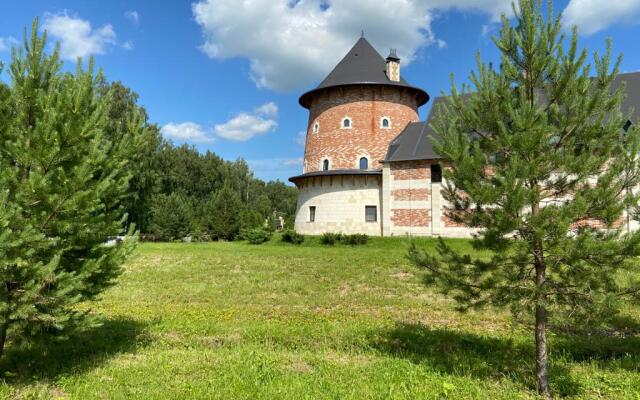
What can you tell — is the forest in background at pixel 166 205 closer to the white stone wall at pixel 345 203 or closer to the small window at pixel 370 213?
the white stone wall at pixel 345 203

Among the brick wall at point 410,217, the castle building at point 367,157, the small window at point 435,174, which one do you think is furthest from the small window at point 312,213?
the small window at point 435,174

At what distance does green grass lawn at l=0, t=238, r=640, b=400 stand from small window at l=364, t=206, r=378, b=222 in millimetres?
15642

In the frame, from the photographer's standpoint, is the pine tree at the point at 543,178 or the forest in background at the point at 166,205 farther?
the forest in background at the point at 166,205

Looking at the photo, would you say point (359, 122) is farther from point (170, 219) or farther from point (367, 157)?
point (170, 219)

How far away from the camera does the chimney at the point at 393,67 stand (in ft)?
95.0

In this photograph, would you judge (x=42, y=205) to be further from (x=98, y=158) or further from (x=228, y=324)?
(x=228, y=324)

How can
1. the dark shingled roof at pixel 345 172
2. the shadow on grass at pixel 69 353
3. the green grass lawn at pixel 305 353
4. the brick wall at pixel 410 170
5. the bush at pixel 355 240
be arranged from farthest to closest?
the dark shingled roof at pixel 345 172, the brick wall at pixel 410 170, the bush at pixel 355 240, the shadow on grass at pixel 69 353, the green grass lawn at pixel 305 353

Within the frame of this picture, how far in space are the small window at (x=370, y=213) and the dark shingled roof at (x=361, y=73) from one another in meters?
7.74

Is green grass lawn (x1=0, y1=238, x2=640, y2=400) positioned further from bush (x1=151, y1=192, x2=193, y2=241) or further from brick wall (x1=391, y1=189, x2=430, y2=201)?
bush (x1=151, y1=192, x2=193, y2=241)

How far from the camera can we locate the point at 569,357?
6547 millimetres

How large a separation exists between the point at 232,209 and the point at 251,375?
31.2m

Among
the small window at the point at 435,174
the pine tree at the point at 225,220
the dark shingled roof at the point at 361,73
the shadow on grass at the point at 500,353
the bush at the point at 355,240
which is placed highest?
the dark shingled roof at the point at 361,73

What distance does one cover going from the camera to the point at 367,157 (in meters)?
28.4

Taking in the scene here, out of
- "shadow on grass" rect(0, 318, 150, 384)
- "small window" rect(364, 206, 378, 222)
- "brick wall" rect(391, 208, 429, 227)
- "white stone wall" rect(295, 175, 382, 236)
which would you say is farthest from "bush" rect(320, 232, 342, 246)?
"shadow on grass" rect(0, 318, 150, 384)
